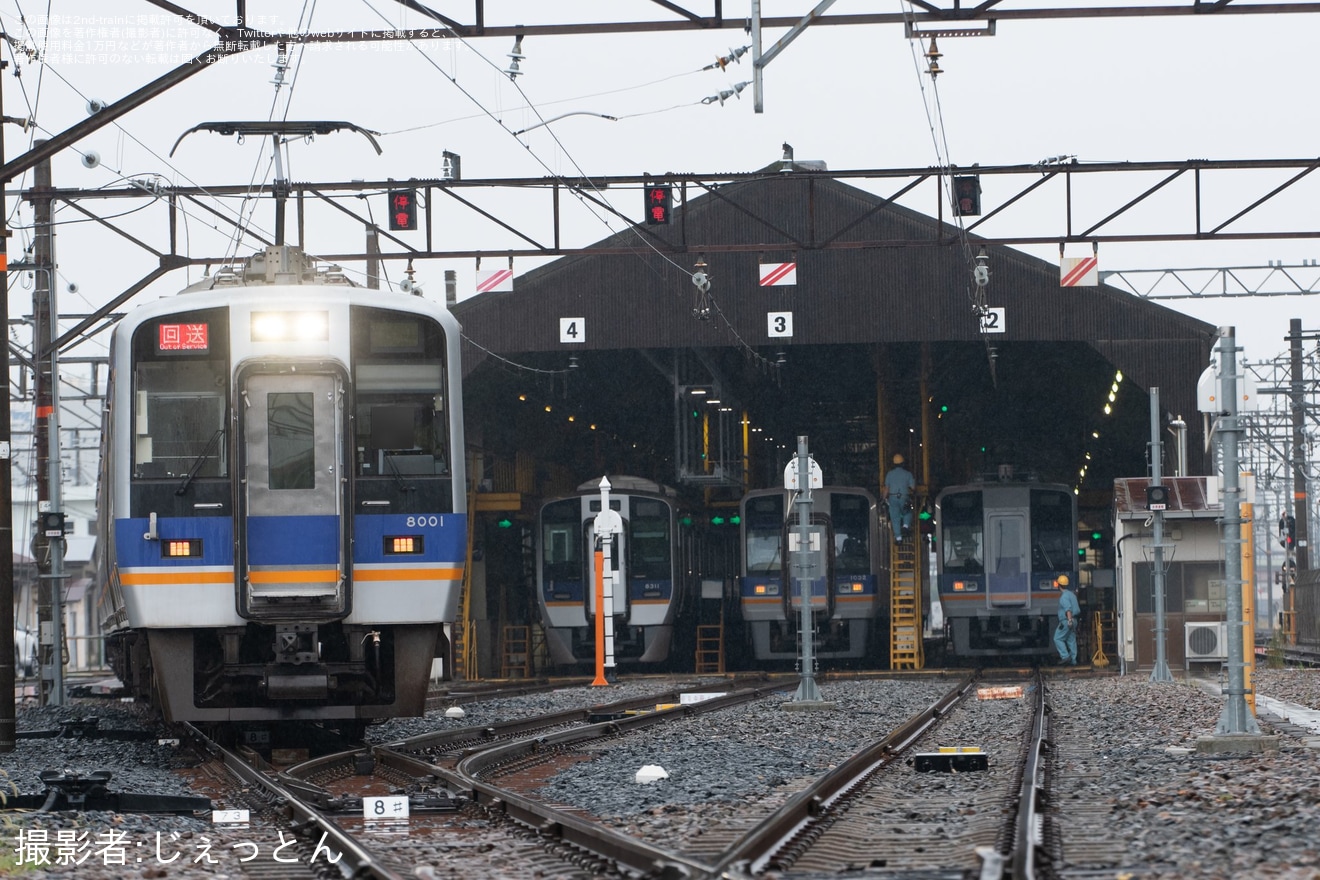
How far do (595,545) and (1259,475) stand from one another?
117 ft

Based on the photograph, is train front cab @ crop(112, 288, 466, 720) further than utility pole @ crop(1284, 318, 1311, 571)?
No

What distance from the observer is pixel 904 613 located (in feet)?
119

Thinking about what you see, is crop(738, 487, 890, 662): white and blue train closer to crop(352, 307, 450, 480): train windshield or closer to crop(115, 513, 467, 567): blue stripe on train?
crop(352, 307, 450, 480): train windshield

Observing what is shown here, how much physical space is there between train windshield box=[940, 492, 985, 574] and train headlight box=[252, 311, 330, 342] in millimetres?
23082

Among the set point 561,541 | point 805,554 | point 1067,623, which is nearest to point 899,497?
point 1067,623

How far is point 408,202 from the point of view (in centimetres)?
2386

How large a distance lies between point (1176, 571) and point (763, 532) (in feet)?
27.1

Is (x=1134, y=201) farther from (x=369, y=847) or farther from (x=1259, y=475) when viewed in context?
(x=1259, y=475)

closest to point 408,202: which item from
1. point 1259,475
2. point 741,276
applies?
point 741,276

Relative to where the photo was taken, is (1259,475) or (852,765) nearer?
(852,765)

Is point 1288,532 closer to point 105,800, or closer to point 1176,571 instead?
point 1176,571

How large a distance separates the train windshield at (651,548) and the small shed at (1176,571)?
8224 mm

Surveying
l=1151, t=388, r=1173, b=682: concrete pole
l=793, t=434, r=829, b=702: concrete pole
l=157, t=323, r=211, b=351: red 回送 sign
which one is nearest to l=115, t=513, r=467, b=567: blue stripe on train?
l=157, t=323, r=211, b=351: red 回送 sign

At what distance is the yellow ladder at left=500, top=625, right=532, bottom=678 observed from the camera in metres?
36.9
